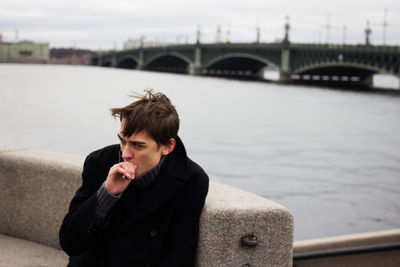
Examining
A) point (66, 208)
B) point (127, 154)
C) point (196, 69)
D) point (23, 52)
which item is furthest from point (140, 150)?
point (23, 52)

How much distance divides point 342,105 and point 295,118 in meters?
7.06

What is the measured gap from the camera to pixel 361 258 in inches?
Result: 110

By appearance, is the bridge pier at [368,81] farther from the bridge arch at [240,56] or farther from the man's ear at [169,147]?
the man's ear at [169,147]

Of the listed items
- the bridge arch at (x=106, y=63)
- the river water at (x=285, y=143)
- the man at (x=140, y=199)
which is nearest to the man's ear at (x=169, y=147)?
the man at (x=140, y=199)

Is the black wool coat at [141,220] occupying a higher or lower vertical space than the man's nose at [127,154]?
lower

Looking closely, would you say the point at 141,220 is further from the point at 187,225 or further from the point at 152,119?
the point at 152,119

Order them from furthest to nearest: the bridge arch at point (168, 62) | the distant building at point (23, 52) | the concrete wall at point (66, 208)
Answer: the distant building at point (23, 52) < the bridge arch at point (168, 62) < the concrete wall at point (66, 208)

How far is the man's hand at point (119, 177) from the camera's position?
168 cm

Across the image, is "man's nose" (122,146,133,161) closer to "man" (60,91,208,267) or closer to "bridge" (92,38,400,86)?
"man" (60,91,208,267)

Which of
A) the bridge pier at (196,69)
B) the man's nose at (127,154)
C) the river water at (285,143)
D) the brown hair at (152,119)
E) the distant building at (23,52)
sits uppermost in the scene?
the distant building at (23,52)

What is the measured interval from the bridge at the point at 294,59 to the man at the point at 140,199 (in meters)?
37.2

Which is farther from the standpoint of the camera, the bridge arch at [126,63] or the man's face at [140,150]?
the bridge arch at [126,63]

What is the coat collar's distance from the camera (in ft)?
5.88

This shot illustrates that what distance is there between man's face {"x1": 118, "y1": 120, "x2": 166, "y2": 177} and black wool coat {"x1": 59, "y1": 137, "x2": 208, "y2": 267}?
0.07 meters
